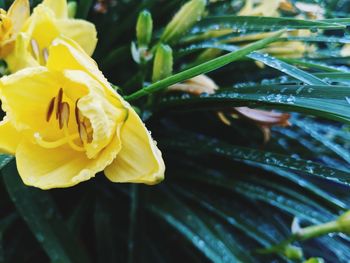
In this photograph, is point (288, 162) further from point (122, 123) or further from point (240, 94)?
point (122, 123)

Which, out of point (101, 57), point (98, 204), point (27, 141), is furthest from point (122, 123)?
point (101, 57)

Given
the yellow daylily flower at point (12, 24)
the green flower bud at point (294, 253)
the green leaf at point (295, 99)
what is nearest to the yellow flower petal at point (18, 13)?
the yellow daylily flower at point (12, 24)

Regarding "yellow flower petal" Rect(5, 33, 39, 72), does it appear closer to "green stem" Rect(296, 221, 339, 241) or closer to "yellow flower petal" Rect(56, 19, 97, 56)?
"yellow flower petal" Rect(56, 19, 97, 56)

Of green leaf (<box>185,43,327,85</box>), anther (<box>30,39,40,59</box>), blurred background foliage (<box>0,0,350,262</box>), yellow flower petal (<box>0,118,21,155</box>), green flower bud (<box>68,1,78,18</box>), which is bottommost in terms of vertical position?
blurred background foliage (<box>0,0,350,262</box>)

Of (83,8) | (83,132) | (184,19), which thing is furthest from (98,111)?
(83,8)

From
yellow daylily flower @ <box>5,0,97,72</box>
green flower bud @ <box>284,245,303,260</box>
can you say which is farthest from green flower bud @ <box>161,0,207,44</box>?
green flower bud @ <box>284,245,303,260</box>

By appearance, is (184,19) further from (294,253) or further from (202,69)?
(294,253)
